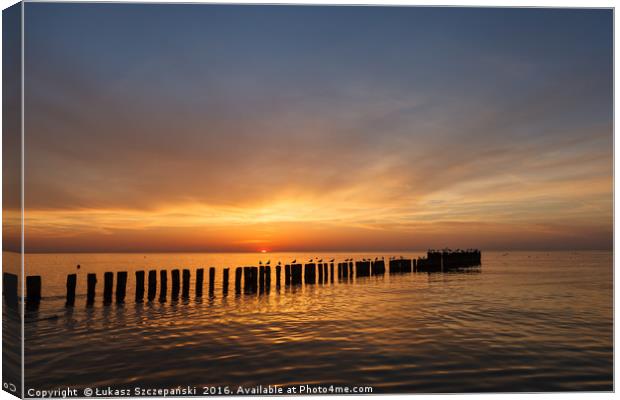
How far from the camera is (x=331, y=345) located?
9.64 meters

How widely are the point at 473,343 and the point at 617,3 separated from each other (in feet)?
21.5

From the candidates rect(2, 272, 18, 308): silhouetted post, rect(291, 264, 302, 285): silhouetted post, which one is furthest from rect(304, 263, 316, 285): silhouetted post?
rect(2, 272, 18, 308): silhouetted post

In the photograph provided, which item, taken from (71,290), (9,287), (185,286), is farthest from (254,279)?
(9,287)

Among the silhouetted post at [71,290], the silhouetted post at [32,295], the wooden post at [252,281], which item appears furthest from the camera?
the wooden post at [252,281]

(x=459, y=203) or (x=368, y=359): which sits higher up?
(x=459, y=203)

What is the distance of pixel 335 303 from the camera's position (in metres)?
17.2

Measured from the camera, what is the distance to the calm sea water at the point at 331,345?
757 cm

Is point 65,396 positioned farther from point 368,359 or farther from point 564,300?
point 564,300

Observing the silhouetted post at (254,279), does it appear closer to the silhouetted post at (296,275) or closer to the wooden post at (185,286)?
the silhouetted post at (296,275)

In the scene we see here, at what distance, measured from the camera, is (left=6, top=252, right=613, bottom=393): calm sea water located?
7.57m

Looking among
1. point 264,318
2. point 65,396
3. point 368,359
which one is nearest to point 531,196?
point 368,359

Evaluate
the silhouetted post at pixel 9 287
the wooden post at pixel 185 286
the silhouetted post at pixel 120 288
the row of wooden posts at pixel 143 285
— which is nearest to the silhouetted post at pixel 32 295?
the row of wooden posts at pixel 143 285

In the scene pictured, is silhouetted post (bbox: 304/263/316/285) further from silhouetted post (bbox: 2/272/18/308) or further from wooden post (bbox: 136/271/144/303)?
silhouetted post (bbox: 2/272/18/308)

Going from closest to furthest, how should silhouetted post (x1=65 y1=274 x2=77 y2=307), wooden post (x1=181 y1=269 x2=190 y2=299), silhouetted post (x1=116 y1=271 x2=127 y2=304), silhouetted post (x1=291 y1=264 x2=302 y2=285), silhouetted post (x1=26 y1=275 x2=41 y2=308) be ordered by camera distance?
silhouetted post (x1=26 y1=275 x2=41 y2=308) < silhouetted post (x1=65 y1=274 x2=77 y2=307) < silhouetted post (x1=116 y1=271 x2=127 y2=304) < wooden post (x1=181 y1=269 x2=190 y2=299) < silhouetted post (x1=291 y1=264 x2=302 y2=285)
